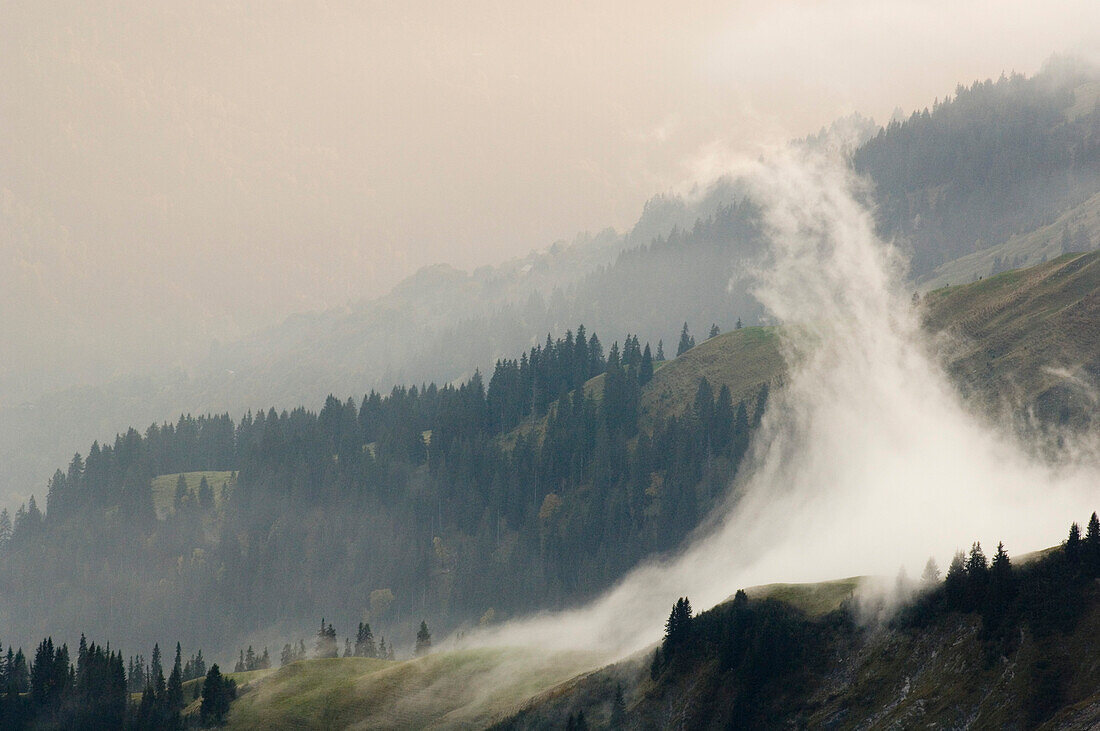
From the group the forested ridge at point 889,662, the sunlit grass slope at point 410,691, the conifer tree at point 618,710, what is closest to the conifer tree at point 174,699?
the sunlit grass slope at point 410,691

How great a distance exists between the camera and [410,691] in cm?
16112

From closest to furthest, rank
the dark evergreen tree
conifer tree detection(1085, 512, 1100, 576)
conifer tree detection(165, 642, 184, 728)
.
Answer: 1. conifer tree detection(1085, 512, 1100, 576)
2. the dark evergreen tree
3. conifer tree detection(165, 642, 184, 728)

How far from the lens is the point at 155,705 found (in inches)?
6639

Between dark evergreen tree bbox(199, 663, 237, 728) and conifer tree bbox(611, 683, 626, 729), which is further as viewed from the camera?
dark evergreen tree bbox(199, 663, 237, 728)

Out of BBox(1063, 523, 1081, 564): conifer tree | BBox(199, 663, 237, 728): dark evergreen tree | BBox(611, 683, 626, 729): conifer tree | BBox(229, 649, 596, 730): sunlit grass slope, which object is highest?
BBox(1063, 523, 1081, 564): conifer tree

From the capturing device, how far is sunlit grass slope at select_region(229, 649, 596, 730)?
500 ft

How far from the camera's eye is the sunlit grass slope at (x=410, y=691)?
152 metres

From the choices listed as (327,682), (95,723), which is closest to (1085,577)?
(327,682)

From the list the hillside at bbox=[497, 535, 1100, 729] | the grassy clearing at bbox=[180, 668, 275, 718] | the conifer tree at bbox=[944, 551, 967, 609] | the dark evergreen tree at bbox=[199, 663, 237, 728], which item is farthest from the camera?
the grassy clearing at bbox=[180, 668, 275, 718]

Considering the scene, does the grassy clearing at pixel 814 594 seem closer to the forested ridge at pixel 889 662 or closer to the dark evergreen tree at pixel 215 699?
the forested ridge at pixel 889 662

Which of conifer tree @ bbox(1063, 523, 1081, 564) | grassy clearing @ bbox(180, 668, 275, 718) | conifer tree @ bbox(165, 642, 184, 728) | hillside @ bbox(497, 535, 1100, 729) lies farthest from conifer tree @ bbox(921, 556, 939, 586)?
conifer tree @ bbox(165, 642, 184, 728)

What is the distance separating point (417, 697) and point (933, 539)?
279ft

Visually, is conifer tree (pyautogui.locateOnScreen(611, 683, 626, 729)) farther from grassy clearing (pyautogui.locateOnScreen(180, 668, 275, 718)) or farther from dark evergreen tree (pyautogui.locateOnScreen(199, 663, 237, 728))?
grassy clearing (pyautogui.locateOnScreen(180, 668, 275, 718))

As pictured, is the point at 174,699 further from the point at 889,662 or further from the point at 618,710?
the point at 889,662
